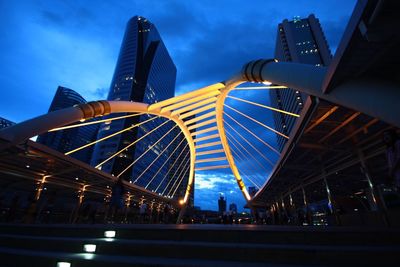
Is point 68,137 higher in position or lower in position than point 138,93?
lower

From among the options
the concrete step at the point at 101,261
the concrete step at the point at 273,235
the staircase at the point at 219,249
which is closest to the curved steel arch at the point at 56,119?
the staircase at the point at 219,249

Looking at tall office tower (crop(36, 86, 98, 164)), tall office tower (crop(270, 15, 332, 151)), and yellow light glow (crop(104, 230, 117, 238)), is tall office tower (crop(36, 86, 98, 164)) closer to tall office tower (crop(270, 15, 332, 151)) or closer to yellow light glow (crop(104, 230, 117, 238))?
tall office tower (crop(270, 15, 332, 151))

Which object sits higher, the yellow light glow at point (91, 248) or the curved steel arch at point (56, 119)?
the curved steel arch at point (56, 119)

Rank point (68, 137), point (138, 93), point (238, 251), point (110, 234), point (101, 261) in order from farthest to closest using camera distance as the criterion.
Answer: point (68, 137), point (138, 93), point (110, 234), point (238, 251), point (101, 261)

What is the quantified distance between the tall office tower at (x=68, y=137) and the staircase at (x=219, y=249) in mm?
149552

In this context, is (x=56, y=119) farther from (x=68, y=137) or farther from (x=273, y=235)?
(x=68, y=137)

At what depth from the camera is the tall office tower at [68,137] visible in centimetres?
14238

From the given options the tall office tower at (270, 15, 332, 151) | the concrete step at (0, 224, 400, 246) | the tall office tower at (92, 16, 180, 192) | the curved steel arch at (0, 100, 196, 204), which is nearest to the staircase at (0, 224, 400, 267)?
the concrete step at (0, 224, 400, 246)

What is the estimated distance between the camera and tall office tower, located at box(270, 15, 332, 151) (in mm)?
94062

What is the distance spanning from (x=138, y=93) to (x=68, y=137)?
86.1m

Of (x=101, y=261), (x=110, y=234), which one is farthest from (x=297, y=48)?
(x=101, y=261)

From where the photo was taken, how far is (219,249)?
4.20 metres

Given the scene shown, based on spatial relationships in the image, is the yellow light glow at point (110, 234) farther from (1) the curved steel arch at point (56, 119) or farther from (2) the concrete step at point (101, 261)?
A: (1) the curved steel arch at point (56, 119)

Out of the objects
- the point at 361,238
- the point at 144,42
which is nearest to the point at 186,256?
the point at 361,238
